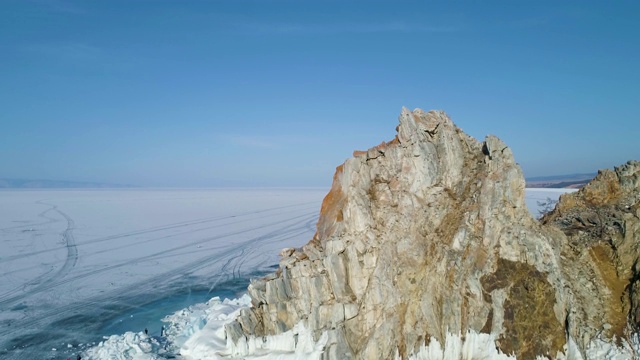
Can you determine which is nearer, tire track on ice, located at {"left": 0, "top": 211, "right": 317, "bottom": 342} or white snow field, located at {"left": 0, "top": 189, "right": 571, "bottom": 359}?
white snow field, located at {"left": 0, "top": 189, "right": 571, "bottom": 359}

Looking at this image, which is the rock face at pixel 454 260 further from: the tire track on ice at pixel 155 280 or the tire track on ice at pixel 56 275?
the tire track on ice at pixel 56 275

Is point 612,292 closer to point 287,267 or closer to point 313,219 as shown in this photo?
point 287,267

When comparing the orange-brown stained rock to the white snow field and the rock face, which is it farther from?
the white snow field

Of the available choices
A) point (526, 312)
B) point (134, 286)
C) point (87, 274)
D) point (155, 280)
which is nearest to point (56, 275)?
point (87, 274)

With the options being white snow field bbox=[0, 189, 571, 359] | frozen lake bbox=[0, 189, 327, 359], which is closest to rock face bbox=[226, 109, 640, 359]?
white snow field bbox=[0, 189, 571, 359]

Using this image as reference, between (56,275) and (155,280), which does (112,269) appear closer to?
(56,275)

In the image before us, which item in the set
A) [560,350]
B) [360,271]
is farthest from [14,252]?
[560,350]

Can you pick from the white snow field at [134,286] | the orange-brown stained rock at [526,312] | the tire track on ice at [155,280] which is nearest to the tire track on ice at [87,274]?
the white snow field at [134,286]
